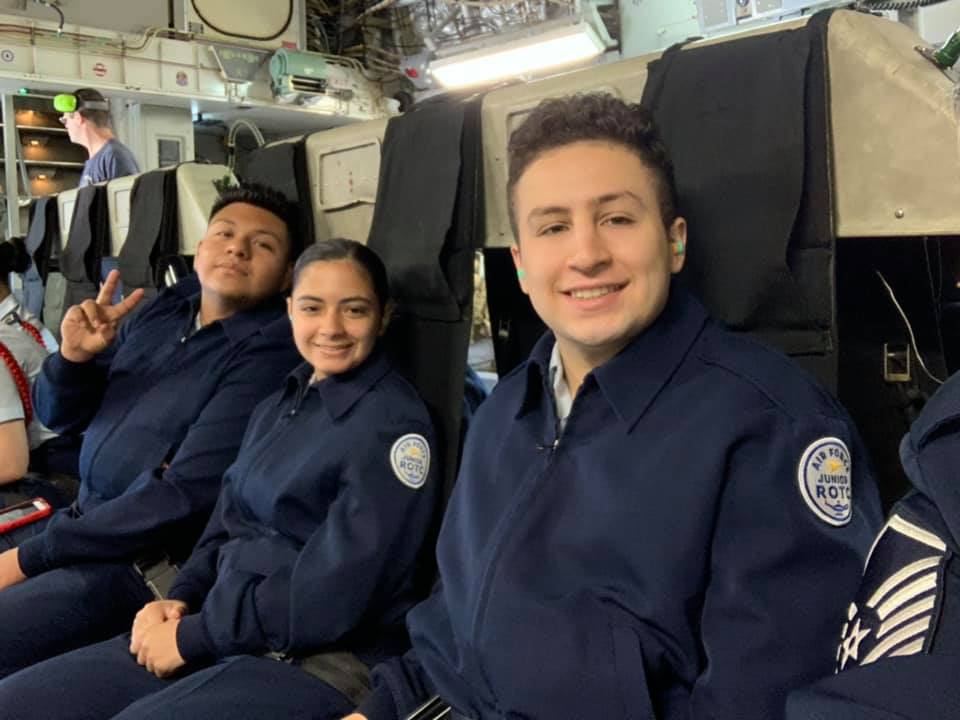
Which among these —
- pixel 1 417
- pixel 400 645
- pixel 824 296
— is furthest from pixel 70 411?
pixel 824 296

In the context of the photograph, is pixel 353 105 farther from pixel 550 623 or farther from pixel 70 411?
pixel 550 623

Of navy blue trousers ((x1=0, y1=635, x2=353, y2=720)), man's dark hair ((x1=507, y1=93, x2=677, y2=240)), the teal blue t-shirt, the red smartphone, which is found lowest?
navy blue trousers ((x1=0, y1=635, x2=353, y2=720))

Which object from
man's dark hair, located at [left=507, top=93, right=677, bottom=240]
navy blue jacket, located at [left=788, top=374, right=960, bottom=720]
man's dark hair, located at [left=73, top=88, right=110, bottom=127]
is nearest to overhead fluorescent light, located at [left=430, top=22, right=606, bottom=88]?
man's dark hair, located at [left=73, top=88, right=110, bottom=127]

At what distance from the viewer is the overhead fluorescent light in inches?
199

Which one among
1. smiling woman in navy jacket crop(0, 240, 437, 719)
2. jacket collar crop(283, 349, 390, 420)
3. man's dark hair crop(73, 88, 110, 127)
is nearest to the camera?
smiling woman in navy jacket crop(0, 240, 437, 719)

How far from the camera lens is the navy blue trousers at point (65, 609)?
1695mm

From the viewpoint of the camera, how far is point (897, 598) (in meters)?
0.69

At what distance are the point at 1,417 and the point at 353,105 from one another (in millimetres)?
5324

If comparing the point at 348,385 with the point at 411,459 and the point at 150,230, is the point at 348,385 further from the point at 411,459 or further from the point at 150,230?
the point at 150,230

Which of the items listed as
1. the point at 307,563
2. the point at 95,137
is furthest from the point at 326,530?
the point at 95,137

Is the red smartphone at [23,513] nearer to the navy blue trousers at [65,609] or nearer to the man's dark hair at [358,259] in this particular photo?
the navy blue trousers at [65,609]

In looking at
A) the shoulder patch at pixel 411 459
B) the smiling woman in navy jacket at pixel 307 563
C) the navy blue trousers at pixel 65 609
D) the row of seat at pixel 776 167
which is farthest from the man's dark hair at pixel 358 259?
the navy blue trousers at pixel 65 609

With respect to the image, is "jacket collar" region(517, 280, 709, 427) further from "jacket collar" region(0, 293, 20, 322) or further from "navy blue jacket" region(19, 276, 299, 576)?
"jacket collar" region(0, 293, 20, 322)

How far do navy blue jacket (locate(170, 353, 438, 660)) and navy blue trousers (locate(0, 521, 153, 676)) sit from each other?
271 mm
